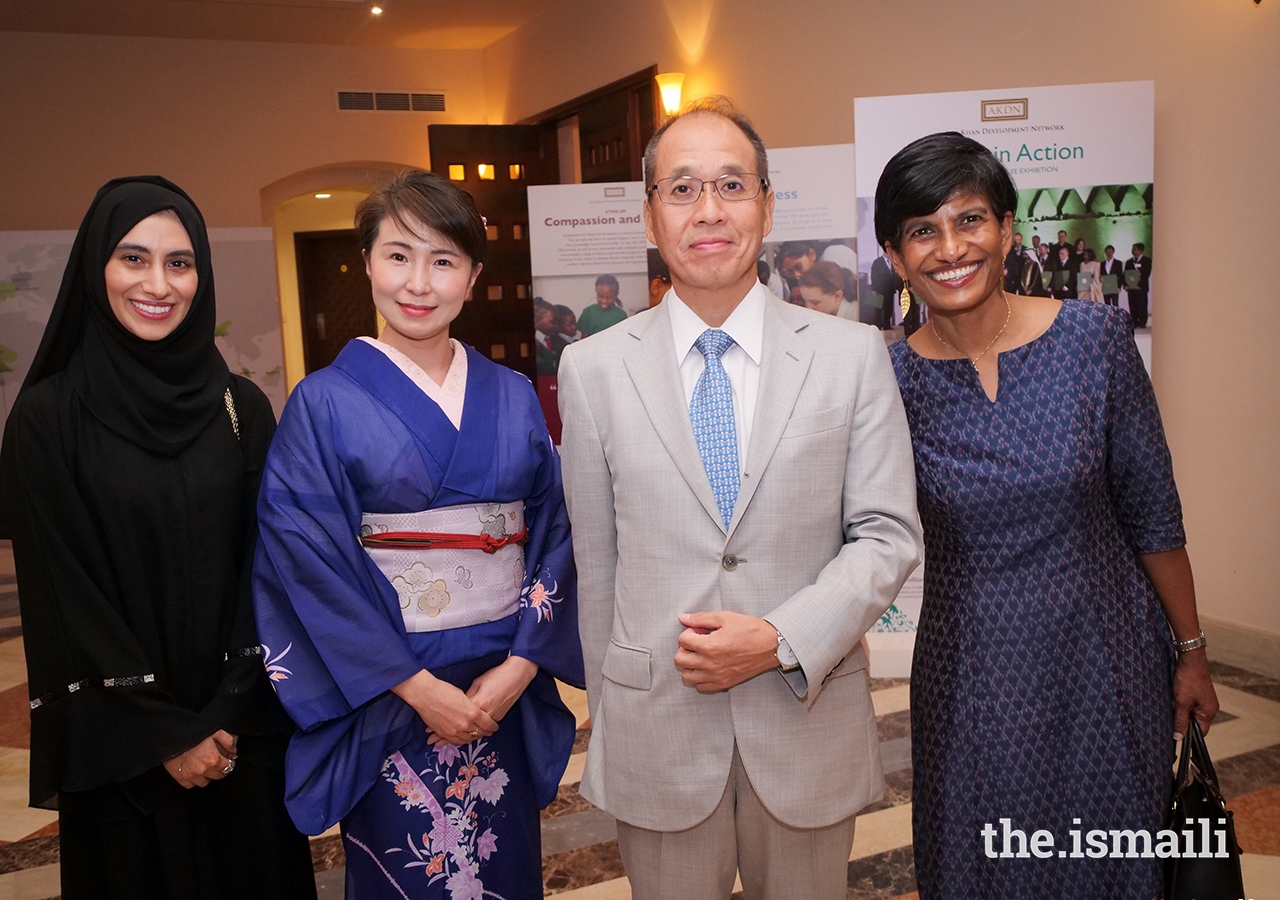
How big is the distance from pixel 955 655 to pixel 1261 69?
120 inches

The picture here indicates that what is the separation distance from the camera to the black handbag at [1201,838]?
5.05 ft

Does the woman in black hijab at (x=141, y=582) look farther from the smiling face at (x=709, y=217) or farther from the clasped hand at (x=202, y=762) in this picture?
the smiling face at (x=709, y=217)

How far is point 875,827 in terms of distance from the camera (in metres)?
2.78

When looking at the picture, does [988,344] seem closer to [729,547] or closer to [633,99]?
[729,547]

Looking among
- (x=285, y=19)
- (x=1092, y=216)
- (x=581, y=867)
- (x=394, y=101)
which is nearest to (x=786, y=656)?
(x=581, y=867)

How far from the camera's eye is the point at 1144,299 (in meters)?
3.79

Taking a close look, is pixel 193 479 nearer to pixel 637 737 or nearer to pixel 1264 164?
pixel 637 737

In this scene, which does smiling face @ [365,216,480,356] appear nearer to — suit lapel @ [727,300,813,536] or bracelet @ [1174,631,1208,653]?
suit lapel @ [727,300,813,536]

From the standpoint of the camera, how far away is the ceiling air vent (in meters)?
8.98

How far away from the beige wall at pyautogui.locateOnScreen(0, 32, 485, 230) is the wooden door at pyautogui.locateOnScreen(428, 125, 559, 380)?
1215mm

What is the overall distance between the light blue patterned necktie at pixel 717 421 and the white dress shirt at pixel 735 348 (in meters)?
0.01

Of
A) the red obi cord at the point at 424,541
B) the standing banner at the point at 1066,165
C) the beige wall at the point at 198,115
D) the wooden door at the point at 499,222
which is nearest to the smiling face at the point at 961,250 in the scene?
the red obi cord at the point at 424,541

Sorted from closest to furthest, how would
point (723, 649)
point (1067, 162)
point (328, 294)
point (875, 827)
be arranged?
point (723, 649), point (875, 827), point (1067, 162), point (328, 294)

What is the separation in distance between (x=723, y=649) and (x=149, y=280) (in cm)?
118
